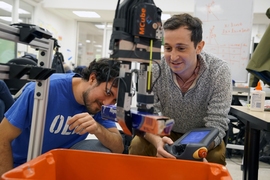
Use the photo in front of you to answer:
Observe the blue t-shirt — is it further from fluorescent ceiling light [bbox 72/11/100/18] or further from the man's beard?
fluorescent ceiling light [bbox 72/11/100/18]

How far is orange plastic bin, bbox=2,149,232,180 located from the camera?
718 mm

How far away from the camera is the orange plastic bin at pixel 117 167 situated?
72 cm

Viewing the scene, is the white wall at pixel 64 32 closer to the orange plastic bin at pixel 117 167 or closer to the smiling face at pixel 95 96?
the smiling face at pixel 95 96

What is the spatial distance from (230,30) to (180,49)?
5.62 ft

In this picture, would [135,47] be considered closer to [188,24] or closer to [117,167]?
[117,167]

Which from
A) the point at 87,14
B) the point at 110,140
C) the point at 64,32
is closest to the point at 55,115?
the point at 110,140

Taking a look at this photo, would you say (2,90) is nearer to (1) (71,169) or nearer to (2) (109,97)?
(2) (109,97)

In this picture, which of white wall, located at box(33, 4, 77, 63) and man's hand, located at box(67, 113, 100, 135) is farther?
white wall, located at box(33, 4, 77, 63)

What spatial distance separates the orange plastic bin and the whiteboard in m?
2.23

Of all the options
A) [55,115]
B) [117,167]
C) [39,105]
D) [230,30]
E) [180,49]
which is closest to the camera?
[117,167]

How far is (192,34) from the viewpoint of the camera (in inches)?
48.8

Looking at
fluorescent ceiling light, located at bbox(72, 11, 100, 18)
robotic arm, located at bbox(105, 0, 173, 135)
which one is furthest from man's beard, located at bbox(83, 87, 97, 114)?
fluorescent ceiling light, located at bbox(72, 11, 100, 18)

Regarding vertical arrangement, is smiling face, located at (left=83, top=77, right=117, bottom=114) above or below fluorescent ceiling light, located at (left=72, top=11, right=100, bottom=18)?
below

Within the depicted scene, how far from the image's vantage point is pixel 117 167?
0.75 m
